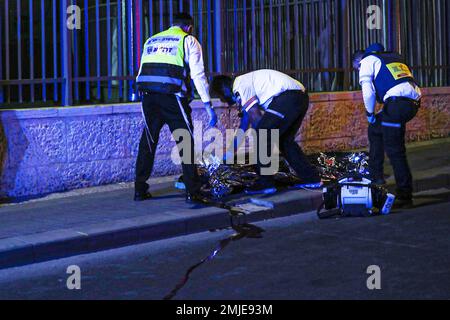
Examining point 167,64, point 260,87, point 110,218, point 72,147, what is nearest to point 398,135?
point 260,87

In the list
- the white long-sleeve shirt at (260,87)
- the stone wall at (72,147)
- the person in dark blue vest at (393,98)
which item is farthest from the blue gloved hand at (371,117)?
the stone wall at (72,147)

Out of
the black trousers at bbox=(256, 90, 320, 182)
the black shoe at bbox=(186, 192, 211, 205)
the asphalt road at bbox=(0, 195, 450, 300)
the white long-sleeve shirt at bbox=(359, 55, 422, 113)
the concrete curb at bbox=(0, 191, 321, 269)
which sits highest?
the white long-sleeve shirt at bbox=(359, 55, 422, 113)

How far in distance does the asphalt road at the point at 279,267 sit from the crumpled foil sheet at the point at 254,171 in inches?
40.5

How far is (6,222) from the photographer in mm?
7727

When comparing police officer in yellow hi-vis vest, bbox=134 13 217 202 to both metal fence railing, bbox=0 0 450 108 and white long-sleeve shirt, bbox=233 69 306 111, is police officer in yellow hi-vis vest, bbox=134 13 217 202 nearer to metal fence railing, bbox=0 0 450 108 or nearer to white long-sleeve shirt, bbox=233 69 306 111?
white long-sleeve shirt, bbox=233 69 306 111

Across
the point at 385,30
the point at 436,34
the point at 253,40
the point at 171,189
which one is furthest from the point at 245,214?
the point at 436,34

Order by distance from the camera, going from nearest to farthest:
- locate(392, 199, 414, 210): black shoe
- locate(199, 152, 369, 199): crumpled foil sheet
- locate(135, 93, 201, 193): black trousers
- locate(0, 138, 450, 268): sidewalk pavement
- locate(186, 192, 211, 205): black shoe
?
1. locate(0, 138, 450, 268): sidewalk pavement
2. locate(135, 93, 201, 193): black trousers
3. locate(186, 192, 211, 205): black shoe
4. locate(392, 199, 414, 210): black shoe
5. locate(199, 152, 369, 199): crumpled foil sheet

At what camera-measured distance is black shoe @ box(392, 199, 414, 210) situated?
853 centimetres

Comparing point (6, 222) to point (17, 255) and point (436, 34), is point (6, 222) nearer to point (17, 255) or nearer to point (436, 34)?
point (17, 255)

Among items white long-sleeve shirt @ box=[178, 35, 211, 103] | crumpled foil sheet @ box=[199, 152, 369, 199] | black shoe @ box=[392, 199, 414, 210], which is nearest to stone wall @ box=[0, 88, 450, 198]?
crumpled foil sheet @ box=[199, 152, 369, 199]

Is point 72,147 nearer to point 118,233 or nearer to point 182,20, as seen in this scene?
point 182,20

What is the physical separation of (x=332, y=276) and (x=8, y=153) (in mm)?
4284

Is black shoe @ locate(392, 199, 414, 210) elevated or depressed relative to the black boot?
depressed

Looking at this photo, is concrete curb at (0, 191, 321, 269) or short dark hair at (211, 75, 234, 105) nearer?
concrete curb at (0, 191, 321, 269)
